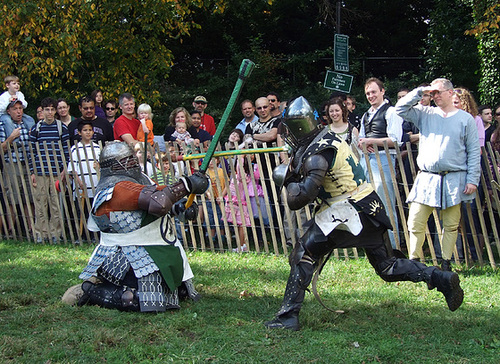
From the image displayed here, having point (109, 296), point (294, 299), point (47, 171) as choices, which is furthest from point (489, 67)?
point (109, 296)

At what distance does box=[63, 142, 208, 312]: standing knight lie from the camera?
15.2 feet

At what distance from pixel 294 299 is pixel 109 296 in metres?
1.55

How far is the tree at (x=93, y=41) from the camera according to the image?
9234 mm

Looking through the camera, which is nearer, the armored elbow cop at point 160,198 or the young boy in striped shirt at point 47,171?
the armored elbow cop at point 160,198

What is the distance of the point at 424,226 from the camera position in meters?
5.54

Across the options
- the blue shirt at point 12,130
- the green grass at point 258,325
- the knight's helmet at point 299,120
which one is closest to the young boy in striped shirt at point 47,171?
the blue shirt at point 12,130

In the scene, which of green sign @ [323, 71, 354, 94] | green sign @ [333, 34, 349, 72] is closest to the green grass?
green sign @ [323, 71, 354, 94]

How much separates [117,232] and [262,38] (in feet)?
39.1

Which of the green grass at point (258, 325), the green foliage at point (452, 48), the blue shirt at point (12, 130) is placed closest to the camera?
the green grass at point (258, 325)

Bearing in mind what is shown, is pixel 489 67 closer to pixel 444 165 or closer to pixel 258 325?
pixel 444 165

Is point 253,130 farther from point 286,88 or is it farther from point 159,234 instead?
point 286,88

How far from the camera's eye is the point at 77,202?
25.3ft

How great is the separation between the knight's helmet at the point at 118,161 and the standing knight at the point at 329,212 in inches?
50.7

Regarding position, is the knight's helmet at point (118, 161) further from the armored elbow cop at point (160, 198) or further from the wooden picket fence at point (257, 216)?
the wooden picket fence at point (257, 216)
